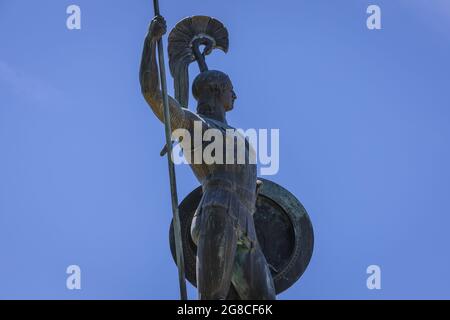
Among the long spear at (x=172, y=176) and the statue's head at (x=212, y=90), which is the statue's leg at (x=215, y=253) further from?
the statue's head at (x=212, y=90)

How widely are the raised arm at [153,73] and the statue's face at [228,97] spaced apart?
977mm

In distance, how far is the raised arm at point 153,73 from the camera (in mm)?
18484

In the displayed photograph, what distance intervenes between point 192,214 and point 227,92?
51.6 inches

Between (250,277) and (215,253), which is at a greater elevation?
(215,253)

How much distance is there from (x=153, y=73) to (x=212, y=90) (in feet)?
3.76

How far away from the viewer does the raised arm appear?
18484 millimetres

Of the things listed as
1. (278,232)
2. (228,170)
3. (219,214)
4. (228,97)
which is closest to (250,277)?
(219,214)

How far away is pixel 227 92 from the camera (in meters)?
19.5

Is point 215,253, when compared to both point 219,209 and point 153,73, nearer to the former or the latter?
point 219,209

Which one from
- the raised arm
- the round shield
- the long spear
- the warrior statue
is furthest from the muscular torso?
the round shield

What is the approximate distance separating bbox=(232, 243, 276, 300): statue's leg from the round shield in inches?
33.7

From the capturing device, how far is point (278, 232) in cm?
1969

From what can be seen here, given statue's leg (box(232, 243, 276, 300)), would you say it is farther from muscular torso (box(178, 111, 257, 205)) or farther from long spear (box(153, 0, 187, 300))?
long spear (box(153, 0, 187, 300))
